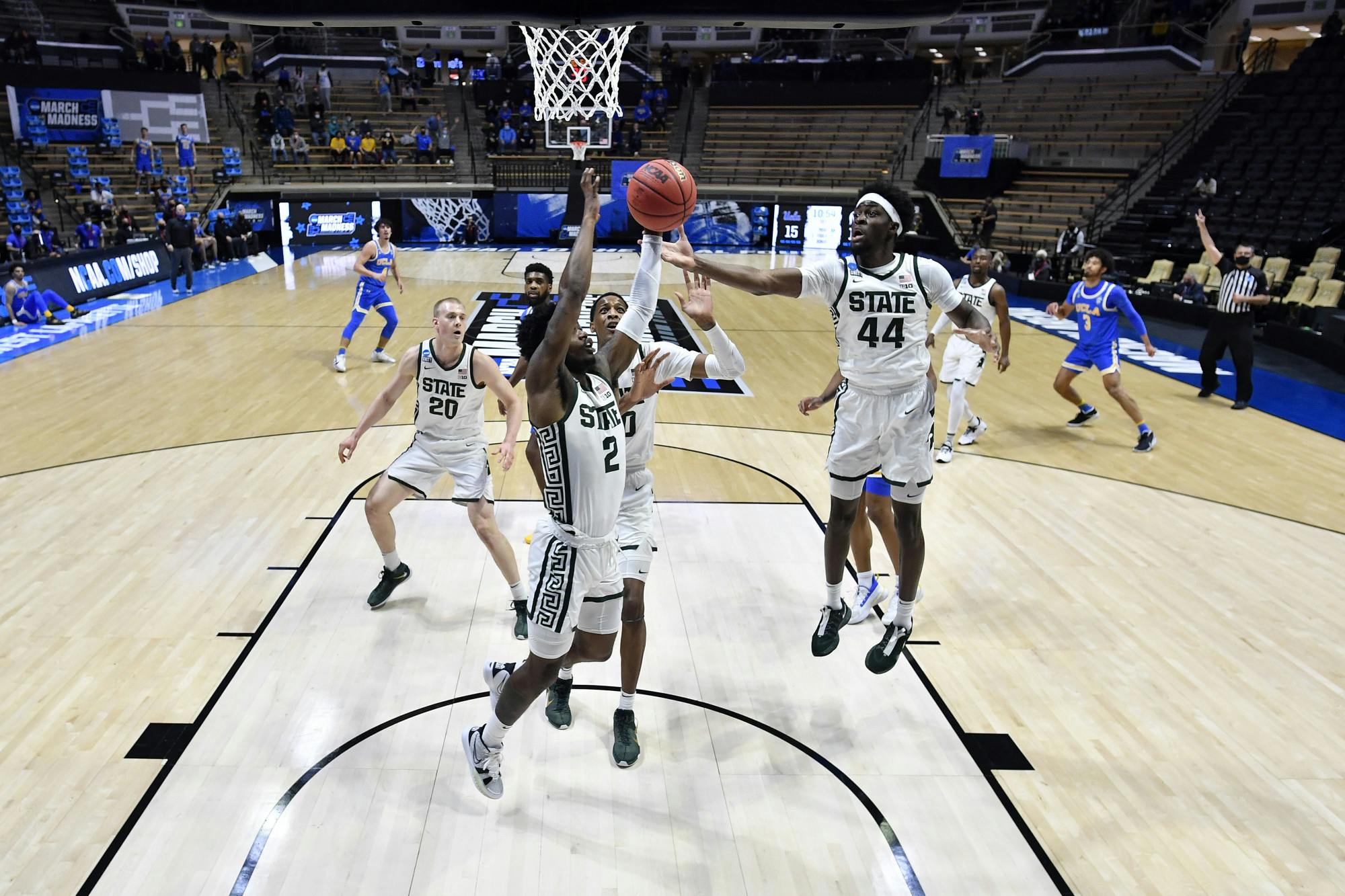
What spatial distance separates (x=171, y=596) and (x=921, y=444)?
15.4 feet

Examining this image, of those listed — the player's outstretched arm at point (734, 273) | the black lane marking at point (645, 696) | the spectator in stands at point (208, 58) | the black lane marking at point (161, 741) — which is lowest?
the black lane marking at point (161, 741)

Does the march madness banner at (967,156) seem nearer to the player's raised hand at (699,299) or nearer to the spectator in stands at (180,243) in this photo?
the spectator in stands at (180,243)

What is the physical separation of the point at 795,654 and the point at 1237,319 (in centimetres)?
831

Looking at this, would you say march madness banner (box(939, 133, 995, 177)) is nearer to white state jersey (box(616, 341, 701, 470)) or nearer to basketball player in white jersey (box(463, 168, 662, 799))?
white state jersey (box(616, 341, 701, 470))

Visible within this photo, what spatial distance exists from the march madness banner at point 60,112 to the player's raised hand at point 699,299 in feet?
83.6

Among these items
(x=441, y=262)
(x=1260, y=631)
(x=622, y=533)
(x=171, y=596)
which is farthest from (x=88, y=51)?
(x=1260, y=631)

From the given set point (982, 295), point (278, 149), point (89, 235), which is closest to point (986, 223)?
point (982, 295)

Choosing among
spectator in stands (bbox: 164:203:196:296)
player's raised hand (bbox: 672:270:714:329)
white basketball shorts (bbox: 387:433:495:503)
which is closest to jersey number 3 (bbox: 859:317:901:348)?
player's raised hand (bbox: 672:270:714:329)

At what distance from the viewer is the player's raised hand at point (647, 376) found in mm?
4250

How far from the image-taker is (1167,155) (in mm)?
22922

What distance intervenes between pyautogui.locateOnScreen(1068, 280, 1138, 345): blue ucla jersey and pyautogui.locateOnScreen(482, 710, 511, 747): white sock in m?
7.62

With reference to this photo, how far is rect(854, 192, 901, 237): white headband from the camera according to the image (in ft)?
13.7

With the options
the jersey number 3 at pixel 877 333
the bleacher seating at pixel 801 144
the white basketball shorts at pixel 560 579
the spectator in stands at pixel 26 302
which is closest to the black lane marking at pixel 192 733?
the white basketball shorts at pixel 560 579

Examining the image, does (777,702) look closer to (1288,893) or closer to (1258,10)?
(1288,893)
